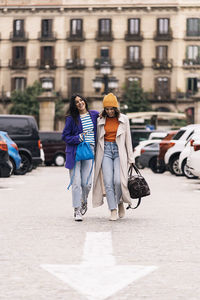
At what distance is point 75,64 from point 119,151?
63852mm

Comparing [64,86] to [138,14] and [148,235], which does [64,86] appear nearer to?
[138,14]

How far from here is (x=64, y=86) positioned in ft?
246

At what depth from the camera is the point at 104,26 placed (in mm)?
74250

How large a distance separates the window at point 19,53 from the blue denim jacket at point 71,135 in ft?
213

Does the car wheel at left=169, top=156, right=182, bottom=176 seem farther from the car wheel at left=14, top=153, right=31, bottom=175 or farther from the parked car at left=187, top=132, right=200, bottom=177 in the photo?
the parked car at left=187, top=132, right=200, bottom=177

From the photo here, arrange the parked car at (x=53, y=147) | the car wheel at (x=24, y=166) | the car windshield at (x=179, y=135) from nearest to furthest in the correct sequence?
the car windshield at (x=179, y=135), the car wheel at (x=24, y=166), the parked car at (x=53, y=147)

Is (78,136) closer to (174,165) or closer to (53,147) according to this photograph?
(174,165)

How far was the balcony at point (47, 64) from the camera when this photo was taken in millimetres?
74419

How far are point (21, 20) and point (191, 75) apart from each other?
17.1 m

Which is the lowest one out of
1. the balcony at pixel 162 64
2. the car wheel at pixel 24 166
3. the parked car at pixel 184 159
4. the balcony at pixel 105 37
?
the car wheel at pixel 24 166

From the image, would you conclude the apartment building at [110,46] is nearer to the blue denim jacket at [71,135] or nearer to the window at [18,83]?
the window at [18,83]

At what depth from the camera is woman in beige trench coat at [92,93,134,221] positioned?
1080 cm

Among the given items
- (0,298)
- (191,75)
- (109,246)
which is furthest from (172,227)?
(191,75)

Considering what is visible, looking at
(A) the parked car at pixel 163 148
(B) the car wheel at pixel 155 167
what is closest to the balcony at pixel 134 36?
(B) the car wheel at pixel 155 167
